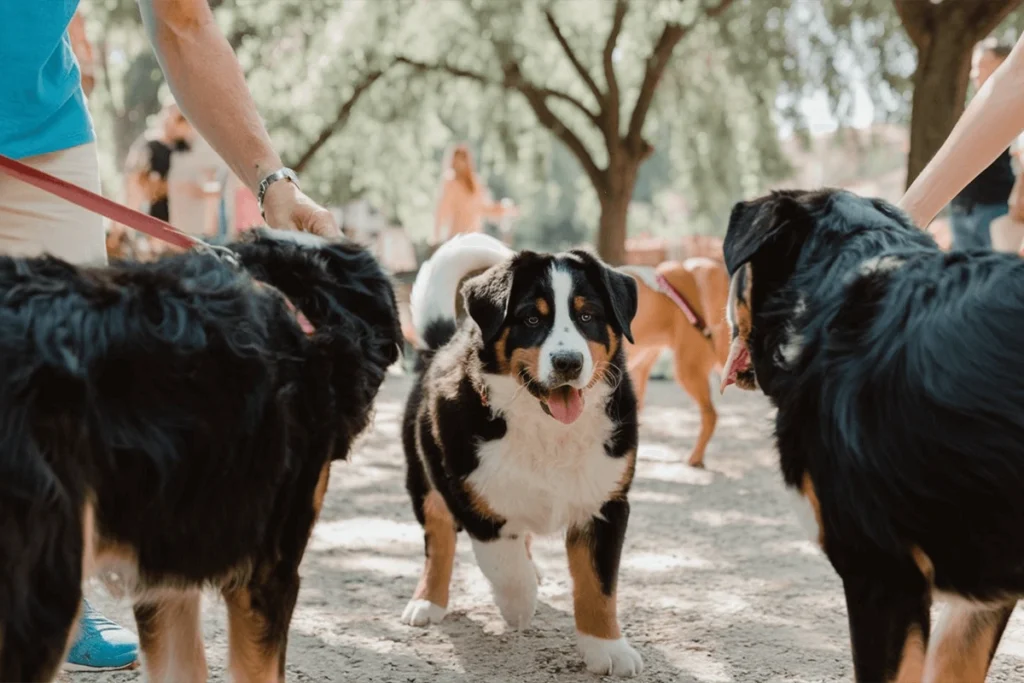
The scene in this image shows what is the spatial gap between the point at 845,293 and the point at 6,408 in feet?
5.87

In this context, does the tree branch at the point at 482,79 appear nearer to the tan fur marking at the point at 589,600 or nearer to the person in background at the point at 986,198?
the person in background at the point at 986,198

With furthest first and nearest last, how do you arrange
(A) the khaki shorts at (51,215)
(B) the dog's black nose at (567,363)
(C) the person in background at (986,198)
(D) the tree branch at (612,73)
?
1. (D) the tree branch at (612,73)
2. (C) the person in background at (986,198)
3. (B) the dog's black nose at (567,363)
4. (A) the khaki shorts at (51,215)

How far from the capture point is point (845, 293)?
257cm

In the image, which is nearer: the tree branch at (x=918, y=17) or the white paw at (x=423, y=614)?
the white paw at (x=423, y=614)

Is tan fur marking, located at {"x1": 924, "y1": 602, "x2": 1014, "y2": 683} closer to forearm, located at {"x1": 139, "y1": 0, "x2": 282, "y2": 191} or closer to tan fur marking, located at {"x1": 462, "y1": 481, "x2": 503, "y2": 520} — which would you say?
tan fur marking, located at {"x1": 462, "y1": 481, "x2": 503, "y2": 520}

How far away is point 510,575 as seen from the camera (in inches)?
164

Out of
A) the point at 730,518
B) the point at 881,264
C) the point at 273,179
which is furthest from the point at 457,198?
the point at 881,264

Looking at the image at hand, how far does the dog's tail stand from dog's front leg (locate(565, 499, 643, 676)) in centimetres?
118

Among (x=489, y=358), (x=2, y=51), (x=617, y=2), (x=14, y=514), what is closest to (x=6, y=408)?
(x=14, y=514)

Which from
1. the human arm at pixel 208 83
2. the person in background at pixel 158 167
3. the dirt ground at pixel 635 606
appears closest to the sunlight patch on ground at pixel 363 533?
the dirt ground at pixel 635 606

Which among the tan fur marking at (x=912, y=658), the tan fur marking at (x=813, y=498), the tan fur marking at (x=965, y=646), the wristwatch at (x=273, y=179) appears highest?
the wristwatch at (x=273, y=179)

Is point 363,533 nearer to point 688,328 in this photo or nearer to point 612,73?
point 688,328

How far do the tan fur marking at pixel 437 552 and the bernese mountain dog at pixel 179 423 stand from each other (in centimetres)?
175

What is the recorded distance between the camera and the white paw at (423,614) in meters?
4.47
